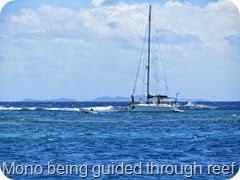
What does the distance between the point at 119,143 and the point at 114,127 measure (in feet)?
28.7

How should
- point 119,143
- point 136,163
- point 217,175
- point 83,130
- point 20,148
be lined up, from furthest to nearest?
point 83,130 → point 119,143 → point 20,148 → point 136,163 → point 217,175

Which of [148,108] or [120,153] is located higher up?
[148,108]

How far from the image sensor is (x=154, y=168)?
17203mm

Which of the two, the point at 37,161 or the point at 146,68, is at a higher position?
the point at 146,68

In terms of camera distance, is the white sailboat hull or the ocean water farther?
the white sailboat hull

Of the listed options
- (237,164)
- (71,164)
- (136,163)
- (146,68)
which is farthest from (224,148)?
(146,68)

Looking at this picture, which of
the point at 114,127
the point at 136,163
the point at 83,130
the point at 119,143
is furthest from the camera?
the point at 114,127

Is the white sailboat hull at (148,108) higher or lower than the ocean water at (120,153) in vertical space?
higher

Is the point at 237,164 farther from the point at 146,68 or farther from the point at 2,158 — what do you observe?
the point at 146,68

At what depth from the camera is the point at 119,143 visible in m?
23.7

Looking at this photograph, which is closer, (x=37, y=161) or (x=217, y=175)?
(x=217, y=175)

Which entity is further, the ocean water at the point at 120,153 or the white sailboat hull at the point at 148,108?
the white sailboat hull at the point at 148,108

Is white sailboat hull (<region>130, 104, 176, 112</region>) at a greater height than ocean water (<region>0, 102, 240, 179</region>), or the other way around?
white sailboat hull (<region>130, 104, 176, 112</region>)

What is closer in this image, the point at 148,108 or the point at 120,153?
the point at 120,153
